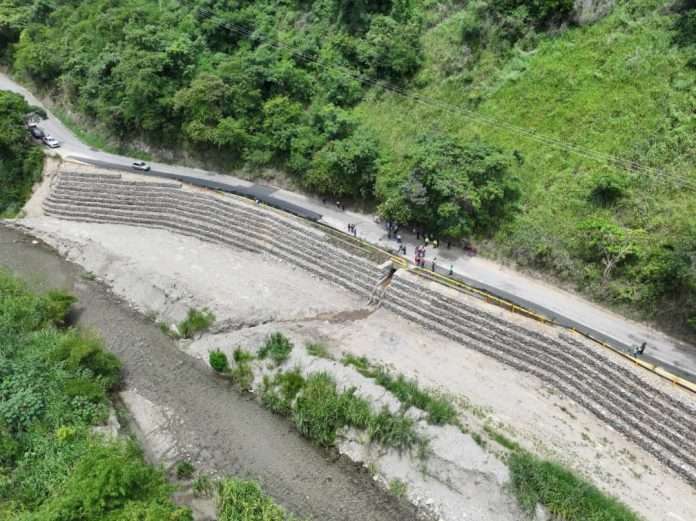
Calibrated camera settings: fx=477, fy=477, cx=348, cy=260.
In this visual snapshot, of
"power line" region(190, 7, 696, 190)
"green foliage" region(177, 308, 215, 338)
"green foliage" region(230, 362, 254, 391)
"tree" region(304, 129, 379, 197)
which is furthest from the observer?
"tree" region(304, 129, 379, 197)

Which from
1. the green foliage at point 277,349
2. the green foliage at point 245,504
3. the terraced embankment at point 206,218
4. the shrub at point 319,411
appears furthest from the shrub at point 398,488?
the terraced embankment at point 206,218

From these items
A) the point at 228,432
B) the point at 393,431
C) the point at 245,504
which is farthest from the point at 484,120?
the point at 245,504

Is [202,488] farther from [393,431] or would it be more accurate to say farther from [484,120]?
[484,120]

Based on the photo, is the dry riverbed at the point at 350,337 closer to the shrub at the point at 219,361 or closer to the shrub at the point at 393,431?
the shrub at the point at 219,361

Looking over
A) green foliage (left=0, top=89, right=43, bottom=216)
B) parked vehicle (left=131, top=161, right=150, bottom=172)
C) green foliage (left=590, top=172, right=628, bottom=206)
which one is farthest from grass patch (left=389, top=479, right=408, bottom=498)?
green foliage (left=0, top=89, right=43, bottom=216)

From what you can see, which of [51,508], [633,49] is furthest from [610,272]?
[51,508]

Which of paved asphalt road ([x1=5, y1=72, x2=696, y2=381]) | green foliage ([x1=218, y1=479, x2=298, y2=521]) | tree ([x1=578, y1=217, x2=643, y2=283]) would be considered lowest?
green foliage ([x1=218, y1=479, x2=298, y2=521])

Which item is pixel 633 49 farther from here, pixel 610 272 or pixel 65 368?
pixel 65 368

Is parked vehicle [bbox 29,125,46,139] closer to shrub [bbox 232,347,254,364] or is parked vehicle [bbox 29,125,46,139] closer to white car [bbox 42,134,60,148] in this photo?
white car [bbox 42,134,60,148]
